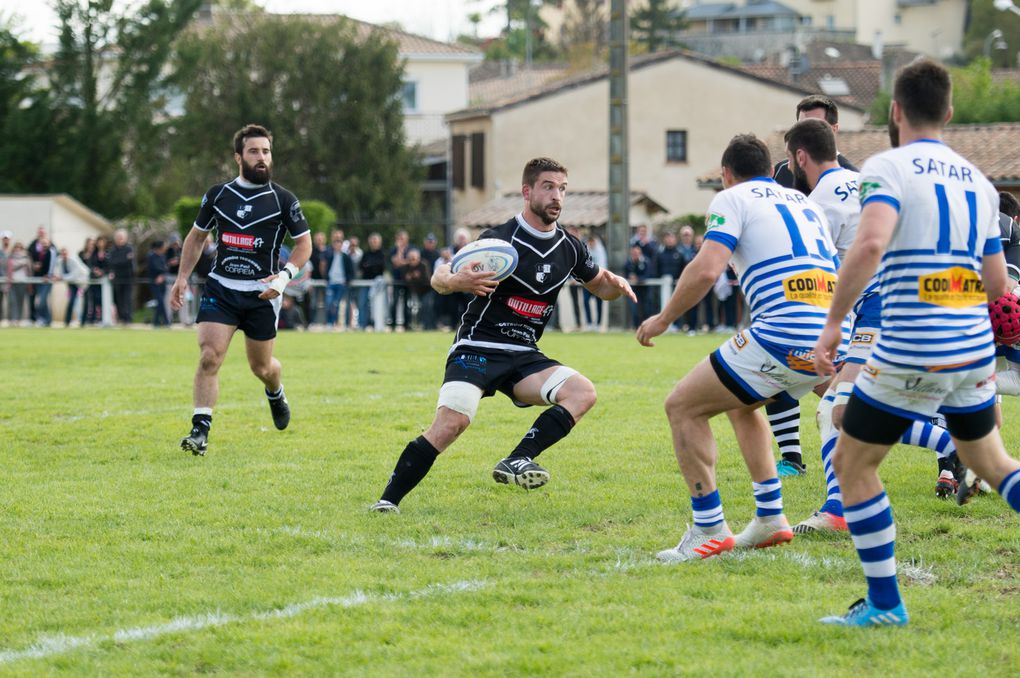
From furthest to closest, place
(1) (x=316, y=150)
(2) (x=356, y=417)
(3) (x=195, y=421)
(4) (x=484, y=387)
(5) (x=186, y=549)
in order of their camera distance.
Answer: (1) (x=316, y=150) < (2) (x=356, y=417) < (3) (x=195, y=421) < (4) (x=484, y=387) < (5) (x=186, y=549)

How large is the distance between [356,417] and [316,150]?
37153 mm

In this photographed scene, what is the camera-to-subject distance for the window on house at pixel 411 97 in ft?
188

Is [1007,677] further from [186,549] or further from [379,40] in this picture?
[379,40]

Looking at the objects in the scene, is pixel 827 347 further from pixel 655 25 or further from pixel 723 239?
pixel 655 25

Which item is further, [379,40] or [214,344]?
[379,40]

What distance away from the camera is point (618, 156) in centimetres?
2667

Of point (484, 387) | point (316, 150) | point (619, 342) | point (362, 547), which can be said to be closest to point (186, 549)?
point (362, 547)

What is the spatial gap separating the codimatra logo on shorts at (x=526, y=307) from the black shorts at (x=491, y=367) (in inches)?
8.7

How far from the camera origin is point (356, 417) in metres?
11.6

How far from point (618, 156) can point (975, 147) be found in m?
14.2

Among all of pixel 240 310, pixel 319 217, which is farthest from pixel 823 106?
pixel 319 217

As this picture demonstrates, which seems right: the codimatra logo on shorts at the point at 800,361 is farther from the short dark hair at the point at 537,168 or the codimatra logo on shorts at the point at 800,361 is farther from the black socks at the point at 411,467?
the black socks at the point at 411,467

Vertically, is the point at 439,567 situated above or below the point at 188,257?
below

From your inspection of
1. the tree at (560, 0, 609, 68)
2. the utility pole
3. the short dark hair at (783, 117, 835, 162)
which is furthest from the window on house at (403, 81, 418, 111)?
the short dark hair at (783, 117, 835, 162)
